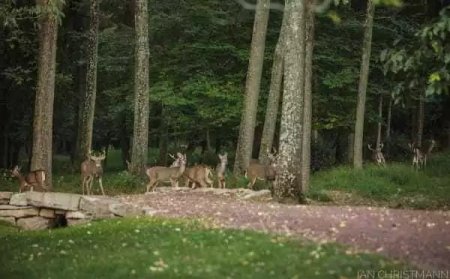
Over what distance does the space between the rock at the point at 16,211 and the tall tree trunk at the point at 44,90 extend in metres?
3.14

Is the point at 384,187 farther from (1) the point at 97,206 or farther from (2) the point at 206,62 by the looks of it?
(1) the point at 97,206

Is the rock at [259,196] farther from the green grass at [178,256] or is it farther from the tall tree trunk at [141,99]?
the tall tree trunk at [141,99]

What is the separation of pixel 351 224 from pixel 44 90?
10.2 metres

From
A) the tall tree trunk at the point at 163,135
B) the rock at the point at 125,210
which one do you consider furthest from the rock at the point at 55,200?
the tall tree trunk at the point at 163,135

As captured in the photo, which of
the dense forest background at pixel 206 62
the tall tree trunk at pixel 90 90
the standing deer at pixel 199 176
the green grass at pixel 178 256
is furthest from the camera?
the dense forest background at pixel 206 62

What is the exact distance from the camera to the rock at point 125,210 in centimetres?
1314

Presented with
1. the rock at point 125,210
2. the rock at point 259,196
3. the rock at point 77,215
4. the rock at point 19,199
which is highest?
the rock at point 259,196

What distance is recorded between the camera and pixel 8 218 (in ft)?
48.6

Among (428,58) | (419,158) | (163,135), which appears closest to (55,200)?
(428,58)

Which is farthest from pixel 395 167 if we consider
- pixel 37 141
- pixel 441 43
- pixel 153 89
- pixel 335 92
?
pixel 441 43

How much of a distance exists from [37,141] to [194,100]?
819 centimetres

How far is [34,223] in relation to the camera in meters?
14.6

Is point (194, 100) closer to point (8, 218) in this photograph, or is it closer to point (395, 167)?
point (395, 167)

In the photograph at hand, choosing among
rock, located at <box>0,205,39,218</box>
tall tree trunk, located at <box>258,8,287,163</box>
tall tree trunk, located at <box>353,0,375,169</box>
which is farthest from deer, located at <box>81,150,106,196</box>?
tall tree trunk, located at <box>353,0,375,169</box>
